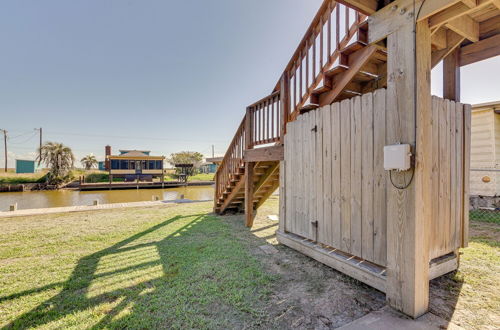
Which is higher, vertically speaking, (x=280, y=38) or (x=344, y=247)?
(x=280, y=38)

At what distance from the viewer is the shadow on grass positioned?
1649mm

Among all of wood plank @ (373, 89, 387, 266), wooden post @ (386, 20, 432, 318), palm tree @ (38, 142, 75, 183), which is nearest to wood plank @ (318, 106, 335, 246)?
wood plank @ (373, 89, 387, 266)

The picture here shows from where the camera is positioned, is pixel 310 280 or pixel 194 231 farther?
pixel 194 231

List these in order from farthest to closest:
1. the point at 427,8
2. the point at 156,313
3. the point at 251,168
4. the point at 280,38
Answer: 1. the point at 280,38
2. the point at 251,168
3. the point at 156,313
4. the point at 427,8

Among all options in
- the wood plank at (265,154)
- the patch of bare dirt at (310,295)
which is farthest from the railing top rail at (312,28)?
the patch of bare dirt at (310,295)

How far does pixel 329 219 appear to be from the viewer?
8.62 ft

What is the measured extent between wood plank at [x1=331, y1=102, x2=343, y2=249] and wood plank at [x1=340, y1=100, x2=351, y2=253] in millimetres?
32

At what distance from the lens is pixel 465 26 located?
6.33 ft

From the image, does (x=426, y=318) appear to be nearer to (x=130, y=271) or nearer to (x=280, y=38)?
(x=130, y=271)

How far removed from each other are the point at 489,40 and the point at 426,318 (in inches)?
119

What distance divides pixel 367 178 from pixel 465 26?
63.8 inches

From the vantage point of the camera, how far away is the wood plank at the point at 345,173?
2.37 meters

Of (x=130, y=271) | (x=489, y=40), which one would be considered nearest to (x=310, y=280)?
(x=130, y=271)

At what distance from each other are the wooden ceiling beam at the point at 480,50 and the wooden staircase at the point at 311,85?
2.70 ft
